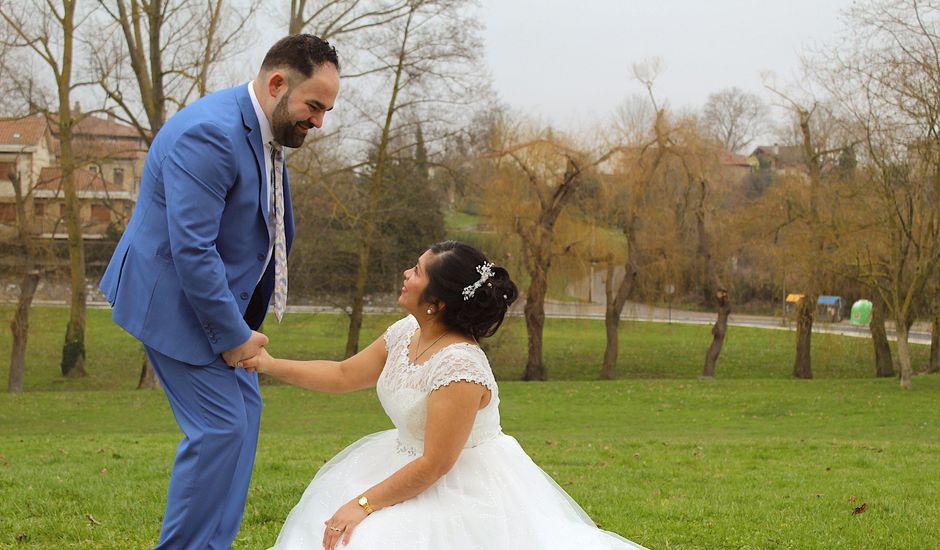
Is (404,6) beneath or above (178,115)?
above

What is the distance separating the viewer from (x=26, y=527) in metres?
5.27

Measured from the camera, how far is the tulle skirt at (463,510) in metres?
3.30

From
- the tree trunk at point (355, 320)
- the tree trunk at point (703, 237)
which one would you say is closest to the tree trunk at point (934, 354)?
the tree trunk at point (703, 237)

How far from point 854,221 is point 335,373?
23246mm

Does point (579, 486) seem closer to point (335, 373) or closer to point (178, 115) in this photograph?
point (335, 373)

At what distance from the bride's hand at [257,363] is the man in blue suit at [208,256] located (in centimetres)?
4

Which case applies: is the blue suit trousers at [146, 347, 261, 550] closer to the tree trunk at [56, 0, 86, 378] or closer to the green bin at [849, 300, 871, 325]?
the tree trunk at [56, 0, 86, 378]

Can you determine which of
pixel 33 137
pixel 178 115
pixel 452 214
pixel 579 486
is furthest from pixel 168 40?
pixel 178 115

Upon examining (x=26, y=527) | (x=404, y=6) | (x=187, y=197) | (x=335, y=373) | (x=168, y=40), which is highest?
(x=404, y=6)

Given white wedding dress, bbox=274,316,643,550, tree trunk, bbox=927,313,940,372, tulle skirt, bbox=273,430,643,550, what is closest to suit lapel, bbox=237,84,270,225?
white wedding dress, bbox=274,316,643,550

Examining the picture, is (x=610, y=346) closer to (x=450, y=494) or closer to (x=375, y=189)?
(x=375, y=189)

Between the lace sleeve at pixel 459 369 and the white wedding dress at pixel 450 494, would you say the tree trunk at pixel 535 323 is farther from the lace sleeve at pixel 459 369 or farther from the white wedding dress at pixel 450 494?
the lace sleeve at pixel 459 369

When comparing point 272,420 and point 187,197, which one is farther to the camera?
point 272,420

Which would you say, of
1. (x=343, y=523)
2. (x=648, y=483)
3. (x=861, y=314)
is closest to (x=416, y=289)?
(x=343, y=523)
